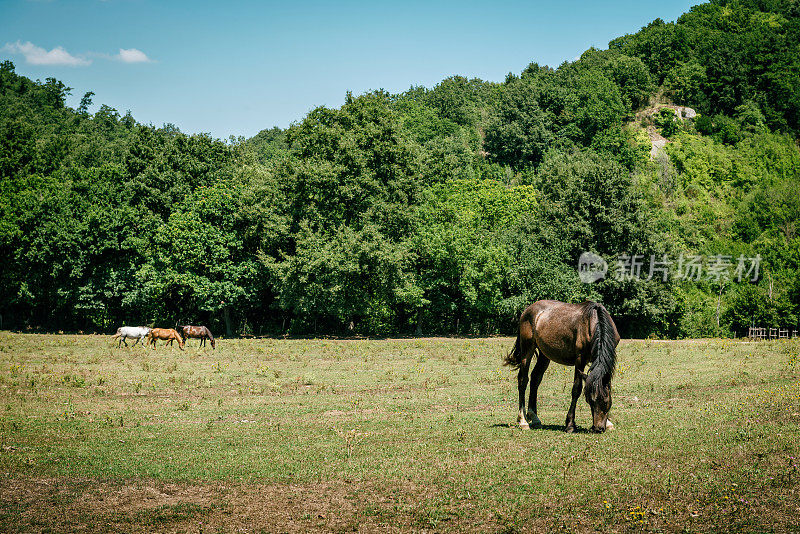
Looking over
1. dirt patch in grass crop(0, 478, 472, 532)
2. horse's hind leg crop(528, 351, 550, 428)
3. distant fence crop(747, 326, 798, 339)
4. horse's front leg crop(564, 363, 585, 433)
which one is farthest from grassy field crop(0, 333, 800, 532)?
distant fence crop(747, 326, 798, 339)

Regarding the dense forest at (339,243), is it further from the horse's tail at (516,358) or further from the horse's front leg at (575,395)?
Answer: the horse's front leg at (575,395)

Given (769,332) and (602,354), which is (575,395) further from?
(769,332)

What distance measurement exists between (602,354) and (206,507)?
8149 millimetres

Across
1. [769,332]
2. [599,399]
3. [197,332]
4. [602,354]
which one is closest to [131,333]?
[197,332]

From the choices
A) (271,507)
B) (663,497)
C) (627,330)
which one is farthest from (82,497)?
(627,330)

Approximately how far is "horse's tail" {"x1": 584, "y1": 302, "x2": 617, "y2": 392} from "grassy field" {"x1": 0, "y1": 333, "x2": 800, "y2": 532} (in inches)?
48.4

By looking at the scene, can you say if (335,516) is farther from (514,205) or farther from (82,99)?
(82,99)

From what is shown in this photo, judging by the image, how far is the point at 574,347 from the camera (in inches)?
541

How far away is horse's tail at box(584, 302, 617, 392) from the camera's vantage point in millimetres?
12836

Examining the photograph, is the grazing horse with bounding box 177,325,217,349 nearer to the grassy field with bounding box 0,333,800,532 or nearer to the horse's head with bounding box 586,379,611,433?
the grassy field with bounding box 0,333,800,532

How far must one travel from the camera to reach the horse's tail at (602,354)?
42.1 ft

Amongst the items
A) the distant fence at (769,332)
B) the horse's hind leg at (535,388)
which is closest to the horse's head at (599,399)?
the horse's hind leg at (535,388)

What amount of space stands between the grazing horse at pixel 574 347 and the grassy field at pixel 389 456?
0.67 m

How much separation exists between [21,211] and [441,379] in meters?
47.3
